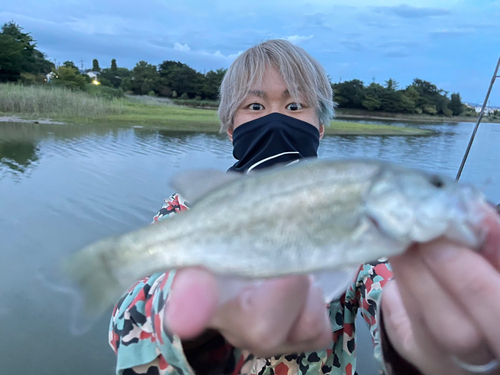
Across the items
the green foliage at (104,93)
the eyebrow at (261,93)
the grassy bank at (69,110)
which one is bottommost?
the grassy bank at (69,110)

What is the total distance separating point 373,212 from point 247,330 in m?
0.59

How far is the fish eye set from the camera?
46.3 inches

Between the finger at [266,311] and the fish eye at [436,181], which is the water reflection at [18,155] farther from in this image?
the fish eye at [436,181]

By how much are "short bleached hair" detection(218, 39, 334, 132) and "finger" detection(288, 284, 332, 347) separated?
2.02 meters

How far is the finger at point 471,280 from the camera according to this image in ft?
3.33

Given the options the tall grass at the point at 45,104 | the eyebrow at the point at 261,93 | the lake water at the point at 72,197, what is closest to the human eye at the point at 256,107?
the eyebrow at the point at 261,93

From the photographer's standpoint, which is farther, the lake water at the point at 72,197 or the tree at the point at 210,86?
the tree at the point at 210,86

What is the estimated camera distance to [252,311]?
47.3 inches

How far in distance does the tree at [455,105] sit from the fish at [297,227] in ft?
206

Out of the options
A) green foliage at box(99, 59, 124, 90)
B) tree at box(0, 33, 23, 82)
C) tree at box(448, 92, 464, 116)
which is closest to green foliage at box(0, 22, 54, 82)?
tree at box(0, 33, 23, 82)

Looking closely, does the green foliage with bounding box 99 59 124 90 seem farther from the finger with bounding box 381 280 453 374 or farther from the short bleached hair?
the finger with bounding box 381 280 453 374

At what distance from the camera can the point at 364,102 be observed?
186ft

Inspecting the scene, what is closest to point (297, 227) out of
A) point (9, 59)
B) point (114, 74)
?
point (9, 59)

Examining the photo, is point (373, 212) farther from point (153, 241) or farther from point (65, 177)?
point (65, 177)
